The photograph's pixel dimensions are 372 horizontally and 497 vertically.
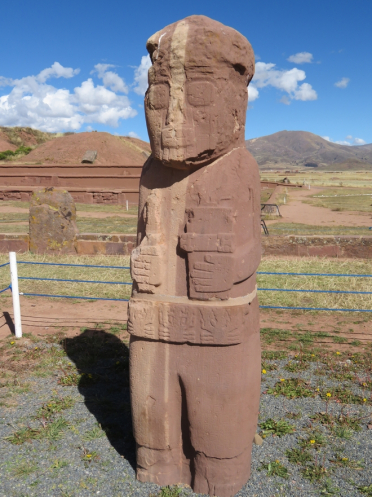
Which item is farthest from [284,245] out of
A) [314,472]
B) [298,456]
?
[314,472]

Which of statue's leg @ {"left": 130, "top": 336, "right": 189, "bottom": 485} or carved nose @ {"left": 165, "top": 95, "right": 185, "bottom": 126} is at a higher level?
carved nose @ {"left": 165, "top": 95, "right": 185, "bottom": 126}

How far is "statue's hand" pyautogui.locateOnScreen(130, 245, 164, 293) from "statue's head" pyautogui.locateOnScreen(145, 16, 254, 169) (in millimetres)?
553

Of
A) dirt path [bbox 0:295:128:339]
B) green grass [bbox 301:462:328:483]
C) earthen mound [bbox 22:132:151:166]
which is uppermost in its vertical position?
earthen mound [bbox 22:132:151:166]

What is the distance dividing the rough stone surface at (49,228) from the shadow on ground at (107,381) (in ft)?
14.2

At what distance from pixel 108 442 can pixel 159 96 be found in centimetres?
260

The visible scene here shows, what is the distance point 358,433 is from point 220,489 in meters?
1.36

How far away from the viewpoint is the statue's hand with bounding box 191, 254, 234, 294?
2.65 metres

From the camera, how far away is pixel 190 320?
Answer: 2707 millimetres

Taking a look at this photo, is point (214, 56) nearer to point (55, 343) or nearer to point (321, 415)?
point (321, 415)

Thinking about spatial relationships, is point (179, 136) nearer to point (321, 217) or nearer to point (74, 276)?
point (74, 276)

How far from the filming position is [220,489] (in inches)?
111

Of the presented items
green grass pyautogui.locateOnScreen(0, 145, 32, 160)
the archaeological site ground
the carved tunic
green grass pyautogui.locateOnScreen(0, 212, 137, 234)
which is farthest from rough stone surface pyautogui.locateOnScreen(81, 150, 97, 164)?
the carved tunic

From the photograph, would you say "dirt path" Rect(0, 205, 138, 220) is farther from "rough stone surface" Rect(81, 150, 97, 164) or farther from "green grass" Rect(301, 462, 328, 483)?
"green grass" Rect(301, 462, 328, 483)

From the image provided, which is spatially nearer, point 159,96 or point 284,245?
point 159,96
